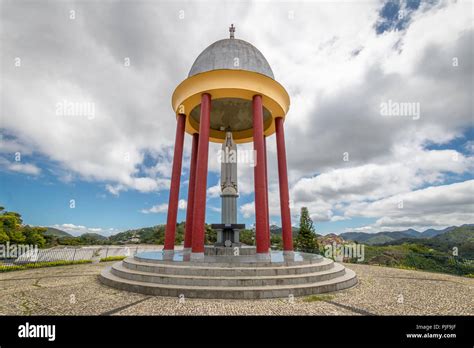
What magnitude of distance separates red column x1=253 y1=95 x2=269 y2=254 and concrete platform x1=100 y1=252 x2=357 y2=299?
165cm

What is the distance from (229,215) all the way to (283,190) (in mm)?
3919

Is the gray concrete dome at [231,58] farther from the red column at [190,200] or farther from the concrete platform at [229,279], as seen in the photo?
the concrete platform at [229,279]

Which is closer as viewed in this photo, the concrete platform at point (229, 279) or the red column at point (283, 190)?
the concrete platform at point (229, 279)

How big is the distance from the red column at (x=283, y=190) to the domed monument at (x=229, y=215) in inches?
2.4

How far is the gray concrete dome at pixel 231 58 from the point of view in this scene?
46.6ft

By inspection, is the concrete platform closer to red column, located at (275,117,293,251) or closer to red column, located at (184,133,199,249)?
red column, located at (275,117,293,251)

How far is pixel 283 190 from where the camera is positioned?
618 inches

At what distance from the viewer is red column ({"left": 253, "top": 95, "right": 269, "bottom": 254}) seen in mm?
11797

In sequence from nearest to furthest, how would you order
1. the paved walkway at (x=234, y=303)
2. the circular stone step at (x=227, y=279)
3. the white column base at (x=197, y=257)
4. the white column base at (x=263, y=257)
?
1. the paved walkway at (x=234, y=303)
2. the circular stone step at (x=227, y=279)
3. the white column base at (x=197, y=257)
4. the white column base at (x=263, y=257)

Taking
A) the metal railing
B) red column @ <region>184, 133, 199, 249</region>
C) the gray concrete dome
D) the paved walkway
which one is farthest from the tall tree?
the gray concrete dome

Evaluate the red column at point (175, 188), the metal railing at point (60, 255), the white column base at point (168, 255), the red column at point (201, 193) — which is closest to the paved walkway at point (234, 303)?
the white column base at point (168, 255)
